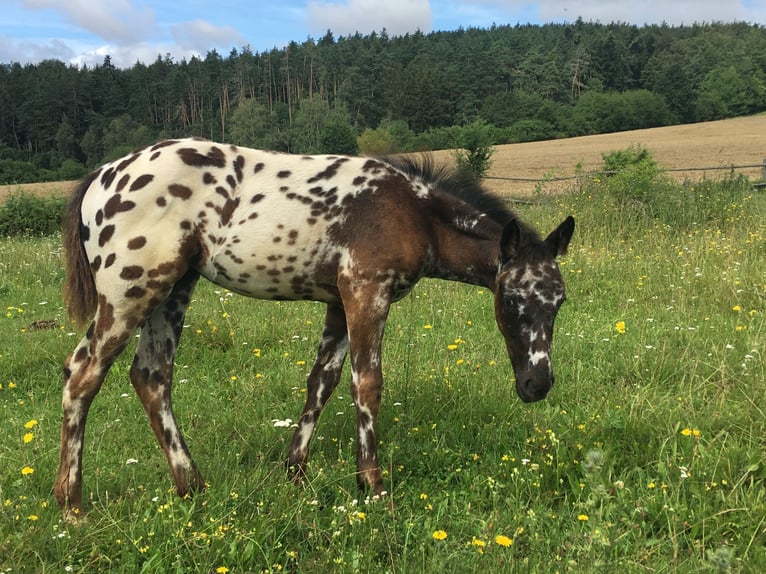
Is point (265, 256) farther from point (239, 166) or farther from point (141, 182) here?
point (141, 182)

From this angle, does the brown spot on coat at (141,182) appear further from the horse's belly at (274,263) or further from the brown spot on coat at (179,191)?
the horse's belly at (274,263)

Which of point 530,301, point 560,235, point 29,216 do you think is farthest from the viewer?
point 29,216

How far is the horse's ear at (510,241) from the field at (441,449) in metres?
1.15

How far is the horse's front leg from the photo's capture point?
3537 millimetres

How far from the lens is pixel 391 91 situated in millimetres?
83875

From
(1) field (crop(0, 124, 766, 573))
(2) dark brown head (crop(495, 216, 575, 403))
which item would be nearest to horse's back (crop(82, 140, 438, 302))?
(2) dark brown head (crop(495, 216, 575, 403))

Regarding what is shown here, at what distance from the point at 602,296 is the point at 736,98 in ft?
272

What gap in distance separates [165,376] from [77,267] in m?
0.78

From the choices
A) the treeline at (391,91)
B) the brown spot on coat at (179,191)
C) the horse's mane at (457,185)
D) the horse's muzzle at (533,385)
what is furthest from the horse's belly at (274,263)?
the treeline at (391,91)

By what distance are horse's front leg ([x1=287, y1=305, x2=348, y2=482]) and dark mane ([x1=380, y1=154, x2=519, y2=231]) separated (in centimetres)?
95

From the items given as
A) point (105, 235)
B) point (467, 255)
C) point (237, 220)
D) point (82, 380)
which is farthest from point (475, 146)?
point (82, 380)

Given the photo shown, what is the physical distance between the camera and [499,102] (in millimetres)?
77812

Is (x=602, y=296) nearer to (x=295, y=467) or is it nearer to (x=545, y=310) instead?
(x=545, y=310)

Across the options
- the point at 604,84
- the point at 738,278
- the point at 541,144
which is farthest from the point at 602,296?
the point at 604,84
